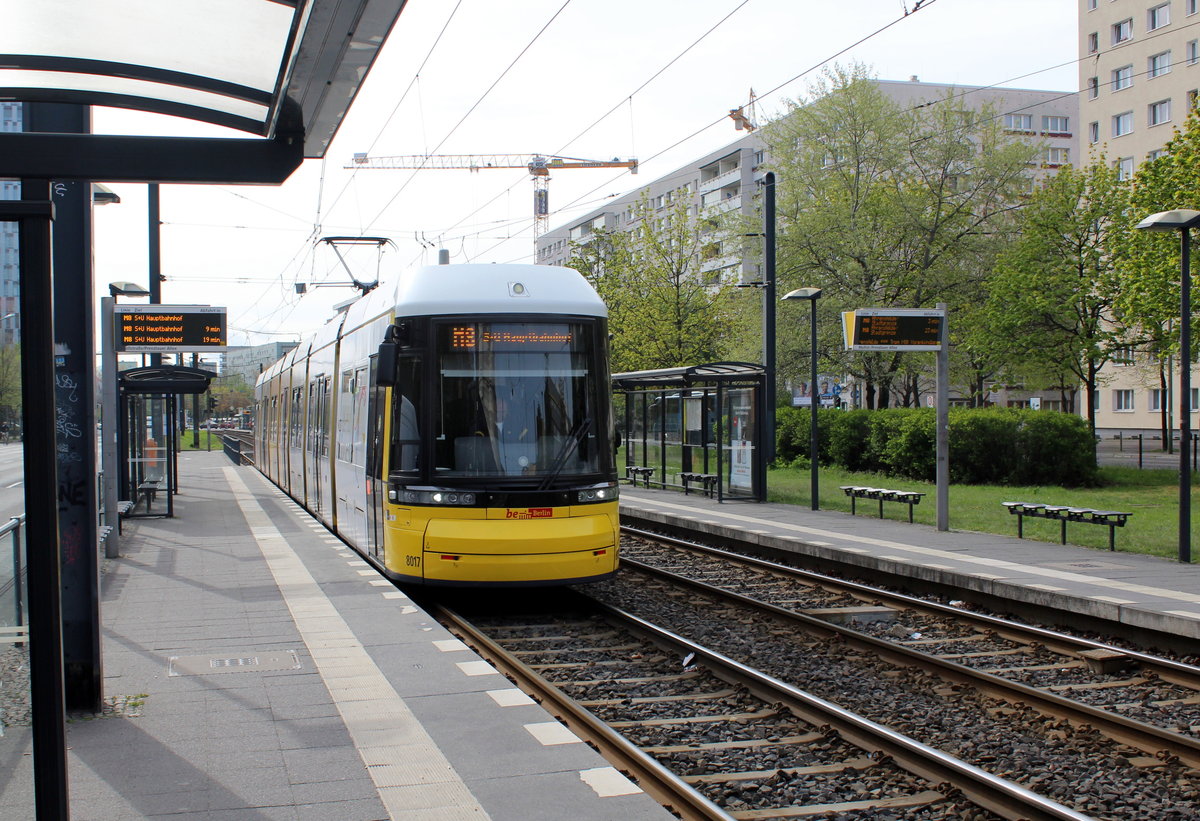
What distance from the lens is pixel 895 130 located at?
3881 cm

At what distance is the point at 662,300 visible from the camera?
33.5 metres

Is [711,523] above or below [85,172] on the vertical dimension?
below

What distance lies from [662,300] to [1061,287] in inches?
506

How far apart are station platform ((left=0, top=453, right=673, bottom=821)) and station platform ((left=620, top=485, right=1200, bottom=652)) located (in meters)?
5.70

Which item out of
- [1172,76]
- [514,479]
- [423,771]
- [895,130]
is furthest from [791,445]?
[1172,76]

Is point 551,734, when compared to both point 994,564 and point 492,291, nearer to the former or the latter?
point 492,291

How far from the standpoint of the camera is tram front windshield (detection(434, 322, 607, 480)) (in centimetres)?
1002

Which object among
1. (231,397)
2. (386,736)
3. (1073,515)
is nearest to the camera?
(386,736)

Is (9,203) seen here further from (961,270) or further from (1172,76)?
(1172,76)

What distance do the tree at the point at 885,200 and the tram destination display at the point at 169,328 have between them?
73.0 ft

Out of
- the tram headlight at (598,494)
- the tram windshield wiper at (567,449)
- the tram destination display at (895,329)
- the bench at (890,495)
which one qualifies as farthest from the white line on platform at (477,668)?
the bench at (890,495)

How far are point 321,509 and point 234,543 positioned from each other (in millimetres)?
2089

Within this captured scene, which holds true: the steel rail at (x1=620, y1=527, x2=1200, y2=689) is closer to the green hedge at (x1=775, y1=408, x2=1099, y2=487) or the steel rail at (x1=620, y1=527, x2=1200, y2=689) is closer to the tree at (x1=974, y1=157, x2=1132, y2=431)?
the green hedge at (x1=775, y1=408, x2=1099, y2=487)

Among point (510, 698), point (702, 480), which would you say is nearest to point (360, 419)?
point (510, 698)
